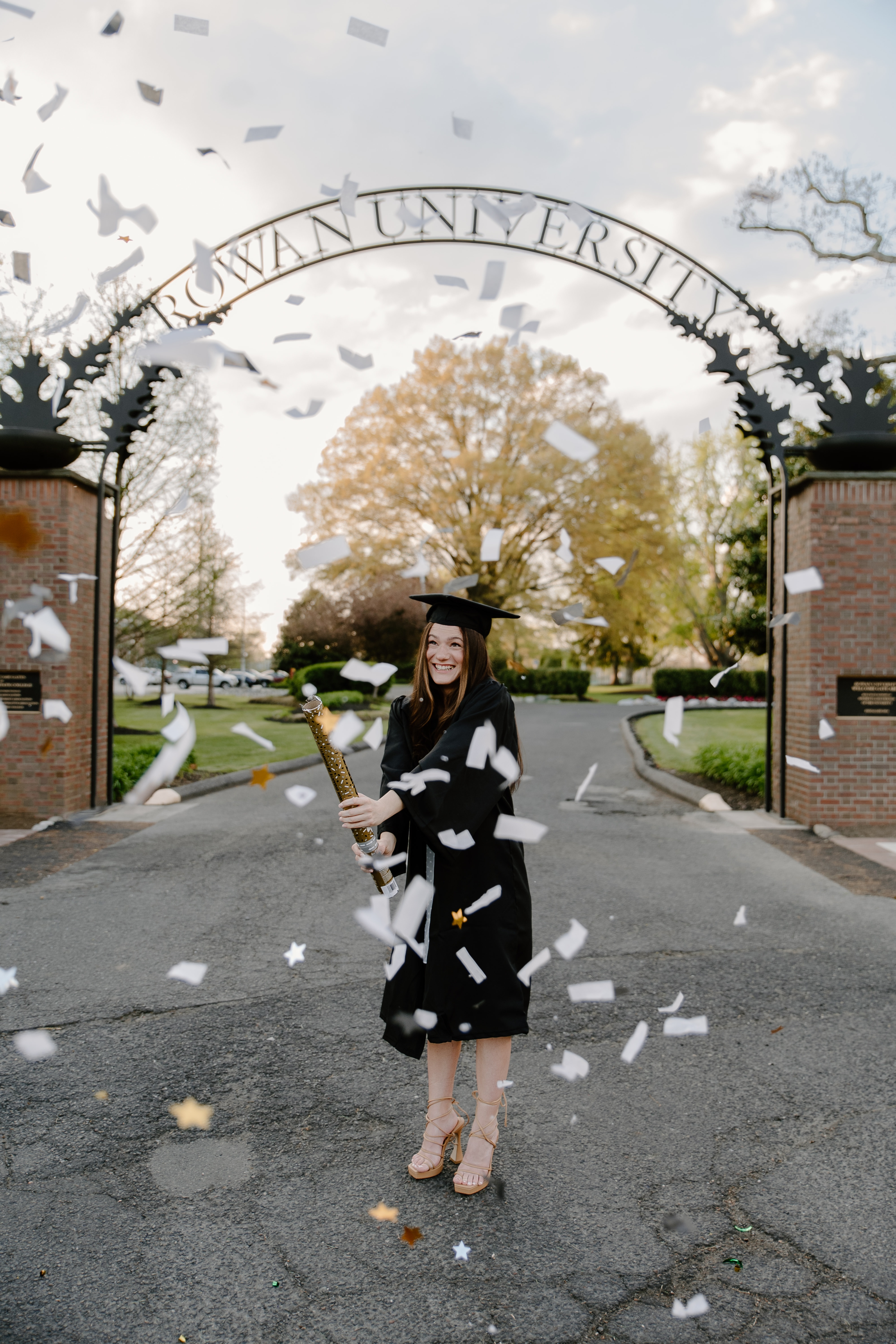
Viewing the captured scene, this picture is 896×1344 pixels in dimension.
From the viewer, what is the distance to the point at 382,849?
8.34 ft

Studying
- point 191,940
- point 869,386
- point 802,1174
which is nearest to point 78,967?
point 191,940

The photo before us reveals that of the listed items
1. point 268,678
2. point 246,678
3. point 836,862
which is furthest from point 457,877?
point 246,678

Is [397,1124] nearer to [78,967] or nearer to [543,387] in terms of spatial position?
[78,967]

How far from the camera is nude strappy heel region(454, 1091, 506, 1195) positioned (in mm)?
2414

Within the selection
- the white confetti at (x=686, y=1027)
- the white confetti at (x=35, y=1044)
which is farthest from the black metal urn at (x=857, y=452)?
the white confetti at (x=35, y=1044)

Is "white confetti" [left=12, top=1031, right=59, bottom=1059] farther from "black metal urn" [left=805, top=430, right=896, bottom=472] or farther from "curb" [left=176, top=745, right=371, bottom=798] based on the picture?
"black metal urn" [left=805, top=430, right=896, bottom=472]

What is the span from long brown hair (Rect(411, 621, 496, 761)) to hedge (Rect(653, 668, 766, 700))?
92.4 ft

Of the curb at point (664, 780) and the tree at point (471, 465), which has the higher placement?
the tree at point (471, 465)

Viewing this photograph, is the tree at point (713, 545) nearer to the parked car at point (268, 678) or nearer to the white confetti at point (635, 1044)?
the parked car at point (268, 678)

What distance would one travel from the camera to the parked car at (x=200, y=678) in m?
33.0

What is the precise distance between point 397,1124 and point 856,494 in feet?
23.7

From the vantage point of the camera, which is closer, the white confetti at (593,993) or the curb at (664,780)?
the white confetti at (593,993)

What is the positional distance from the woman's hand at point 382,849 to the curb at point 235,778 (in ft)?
18.9

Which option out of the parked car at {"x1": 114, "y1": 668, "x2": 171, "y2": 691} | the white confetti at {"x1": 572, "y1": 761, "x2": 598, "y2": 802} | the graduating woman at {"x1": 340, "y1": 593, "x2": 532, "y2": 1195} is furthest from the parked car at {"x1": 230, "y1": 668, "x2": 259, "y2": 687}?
the graduating woman at {"x1": 340, "y1": 593, "x2": 532, "y2": 1195}
